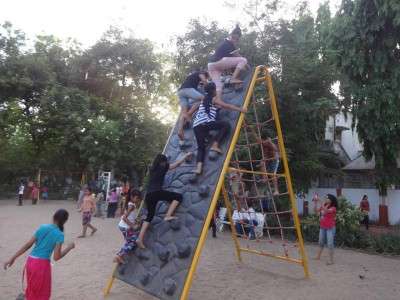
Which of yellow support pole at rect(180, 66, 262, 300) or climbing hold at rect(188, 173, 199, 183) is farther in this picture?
climbing hold at rect(188, 173, 199, 183)

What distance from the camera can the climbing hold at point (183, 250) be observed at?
16.9 feet

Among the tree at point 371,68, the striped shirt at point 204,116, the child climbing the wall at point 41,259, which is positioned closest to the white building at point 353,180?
the tree at point 371,68

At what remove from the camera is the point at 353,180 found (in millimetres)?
22453

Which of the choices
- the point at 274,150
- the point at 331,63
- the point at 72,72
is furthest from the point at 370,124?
the point at 72,72

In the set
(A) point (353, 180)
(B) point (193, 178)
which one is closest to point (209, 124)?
(B) point (193, 178)

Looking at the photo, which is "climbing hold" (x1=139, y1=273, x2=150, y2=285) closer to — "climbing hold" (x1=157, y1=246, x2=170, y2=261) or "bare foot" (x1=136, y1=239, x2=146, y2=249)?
"climbing hold" (x1=157, y1=246, x2=170, y2=261)

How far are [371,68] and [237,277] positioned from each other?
11186 mm

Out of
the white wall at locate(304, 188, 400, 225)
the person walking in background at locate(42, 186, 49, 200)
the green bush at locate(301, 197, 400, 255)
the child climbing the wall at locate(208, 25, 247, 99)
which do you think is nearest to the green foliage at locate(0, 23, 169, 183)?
the person walking in background at locate(42, 186, 49, 200)

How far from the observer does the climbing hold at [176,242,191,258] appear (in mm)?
5156

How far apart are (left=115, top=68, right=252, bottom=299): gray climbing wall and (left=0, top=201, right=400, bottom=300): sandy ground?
807mm

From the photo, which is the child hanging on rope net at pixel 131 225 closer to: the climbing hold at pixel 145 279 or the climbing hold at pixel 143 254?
the climbing hold at pixel 143 254

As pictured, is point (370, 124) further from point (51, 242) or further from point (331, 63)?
point (51, 242)

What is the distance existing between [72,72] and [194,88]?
73.2ft

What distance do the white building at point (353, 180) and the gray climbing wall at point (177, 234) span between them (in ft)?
46.8
